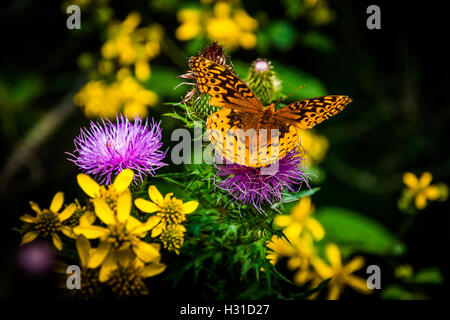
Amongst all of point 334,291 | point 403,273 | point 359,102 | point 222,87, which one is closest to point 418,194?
point 403,273

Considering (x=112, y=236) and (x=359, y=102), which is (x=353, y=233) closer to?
(x=359, y=102)

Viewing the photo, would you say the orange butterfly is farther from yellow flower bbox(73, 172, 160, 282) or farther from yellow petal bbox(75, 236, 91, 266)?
yellow petal bbox(75, 236, 91, 266)

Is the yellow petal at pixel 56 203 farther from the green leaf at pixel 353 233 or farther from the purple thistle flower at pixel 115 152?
the green leaf at pixel 353 233

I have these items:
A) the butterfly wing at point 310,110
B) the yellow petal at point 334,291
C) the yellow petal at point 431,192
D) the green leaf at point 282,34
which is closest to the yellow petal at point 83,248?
the butterfly wing at point 310,110

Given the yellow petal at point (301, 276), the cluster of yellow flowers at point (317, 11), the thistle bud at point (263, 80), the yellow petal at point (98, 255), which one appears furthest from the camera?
the cluster of yellow flowers at point (317, 11)

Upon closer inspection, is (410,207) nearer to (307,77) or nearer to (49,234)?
(307,77)
